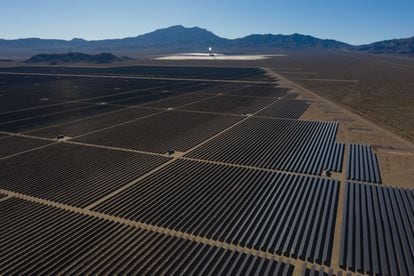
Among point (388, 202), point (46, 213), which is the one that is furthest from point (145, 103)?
point (388, 202)

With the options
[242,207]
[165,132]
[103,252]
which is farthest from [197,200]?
[165,132]

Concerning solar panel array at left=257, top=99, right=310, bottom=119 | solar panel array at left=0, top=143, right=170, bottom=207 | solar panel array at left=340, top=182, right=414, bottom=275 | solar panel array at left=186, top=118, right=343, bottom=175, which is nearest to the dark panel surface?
solar panel array at left=186, top=118, right=343, bottom=175

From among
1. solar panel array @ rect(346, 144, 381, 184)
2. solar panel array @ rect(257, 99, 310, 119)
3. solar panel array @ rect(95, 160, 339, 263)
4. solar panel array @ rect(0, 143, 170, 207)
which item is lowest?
solar panel array @ rect(346, 144, 381, 184)

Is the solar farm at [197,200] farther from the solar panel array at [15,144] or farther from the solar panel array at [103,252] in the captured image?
the solar panel array at [15,144]

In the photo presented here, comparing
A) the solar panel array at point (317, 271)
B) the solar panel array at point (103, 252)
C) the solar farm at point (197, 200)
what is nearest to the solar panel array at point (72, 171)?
the solar farm at point (197, 200)

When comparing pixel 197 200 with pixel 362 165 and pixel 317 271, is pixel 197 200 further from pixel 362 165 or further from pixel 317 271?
pixel 362 165

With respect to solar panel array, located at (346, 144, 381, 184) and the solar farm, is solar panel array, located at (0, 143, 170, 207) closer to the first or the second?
the solar farm

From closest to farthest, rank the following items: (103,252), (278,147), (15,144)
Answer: (103,252) → (278,147) → (15,144)
